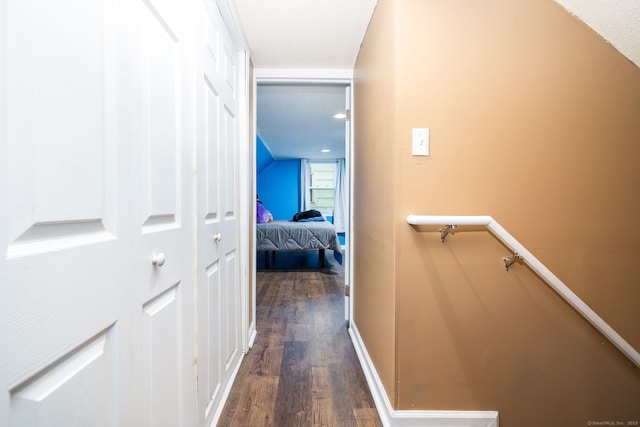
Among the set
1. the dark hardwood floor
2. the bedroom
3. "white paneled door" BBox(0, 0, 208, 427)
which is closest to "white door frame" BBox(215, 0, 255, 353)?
the dark hardwood floor

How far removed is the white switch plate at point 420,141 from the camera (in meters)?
1.23

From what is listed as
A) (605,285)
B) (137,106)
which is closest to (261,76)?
(137,106)

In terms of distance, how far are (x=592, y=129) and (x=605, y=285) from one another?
677mm

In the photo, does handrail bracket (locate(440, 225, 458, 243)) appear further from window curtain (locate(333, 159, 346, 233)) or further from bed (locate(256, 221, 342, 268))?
window curtain (locate(333, 159, 346, 233))

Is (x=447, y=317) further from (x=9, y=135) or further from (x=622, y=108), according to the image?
(x=9, y=135)

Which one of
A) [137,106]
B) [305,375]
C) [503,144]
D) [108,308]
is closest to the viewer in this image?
[108,308]

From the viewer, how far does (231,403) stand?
A: 4.83 ft

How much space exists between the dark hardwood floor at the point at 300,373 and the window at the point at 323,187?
4.50 m

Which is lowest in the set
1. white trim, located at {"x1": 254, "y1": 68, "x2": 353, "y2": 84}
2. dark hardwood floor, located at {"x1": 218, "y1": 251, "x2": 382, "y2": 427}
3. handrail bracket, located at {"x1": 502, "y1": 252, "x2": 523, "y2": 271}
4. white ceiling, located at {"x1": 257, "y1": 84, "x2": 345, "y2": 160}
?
dark hardwood floor, located at {"x1": 218, "y1": 251, "x2": 382, "y2": 427}

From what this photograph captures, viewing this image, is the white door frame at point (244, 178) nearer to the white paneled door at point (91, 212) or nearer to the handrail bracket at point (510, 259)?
the white paneled door at point (91, 212)

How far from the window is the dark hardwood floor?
14.8 feet

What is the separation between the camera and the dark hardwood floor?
4.56ft

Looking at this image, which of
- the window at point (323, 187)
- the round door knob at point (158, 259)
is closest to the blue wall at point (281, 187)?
the window at point (323, 187)

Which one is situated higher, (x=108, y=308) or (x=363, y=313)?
(x=108, y=308)
